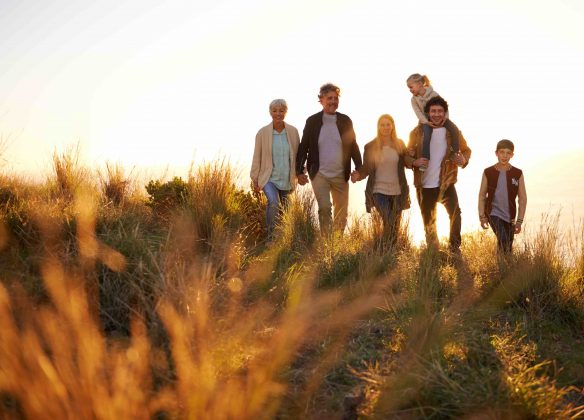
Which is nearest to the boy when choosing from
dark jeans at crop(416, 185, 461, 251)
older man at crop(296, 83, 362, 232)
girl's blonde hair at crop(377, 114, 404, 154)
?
dark jeans at crop(416, 185, 461, 251)

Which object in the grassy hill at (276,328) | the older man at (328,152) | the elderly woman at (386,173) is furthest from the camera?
the older man at (328,152)

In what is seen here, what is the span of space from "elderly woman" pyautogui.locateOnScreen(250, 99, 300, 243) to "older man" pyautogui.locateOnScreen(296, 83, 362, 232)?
5.8 inches

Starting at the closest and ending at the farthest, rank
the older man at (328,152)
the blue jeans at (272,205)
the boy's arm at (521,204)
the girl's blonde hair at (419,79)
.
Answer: the boy's arm at (521,204), the girl's blonde hair at (419,79), the older man at (328,152), the blue jeans at (272,205)

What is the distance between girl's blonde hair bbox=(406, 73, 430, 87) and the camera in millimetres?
6020

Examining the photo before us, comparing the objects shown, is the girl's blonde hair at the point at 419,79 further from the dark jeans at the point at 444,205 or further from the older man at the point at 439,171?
the dark jeans at the point at 444,205

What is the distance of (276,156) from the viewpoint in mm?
6641

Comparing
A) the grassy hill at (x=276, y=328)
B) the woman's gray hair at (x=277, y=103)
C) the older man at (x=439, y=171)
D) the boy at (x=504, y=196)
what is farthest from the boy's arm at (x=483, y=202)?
the woman's gray hair at (x=277, y=103)

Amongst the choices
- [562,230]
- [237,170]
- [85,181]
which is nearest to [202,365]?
[562,230]

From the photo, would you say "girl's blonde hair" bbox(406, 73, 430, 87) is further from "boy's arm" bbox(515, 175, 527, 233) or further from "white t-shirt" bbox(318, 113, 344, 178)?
"boy's arm" bbox(515, 175, 527, 233)

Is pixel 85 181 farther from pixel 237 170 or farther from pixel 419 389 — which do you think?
pixel 419 389

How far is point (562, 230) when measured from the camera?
5.06 meters

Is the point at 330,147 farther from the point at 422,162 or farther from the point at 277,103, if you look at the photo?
the point at 422,162

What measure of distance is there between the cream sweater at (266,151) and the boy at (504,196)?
2.30m

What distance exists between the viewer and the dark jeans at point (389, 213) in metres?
6.06
